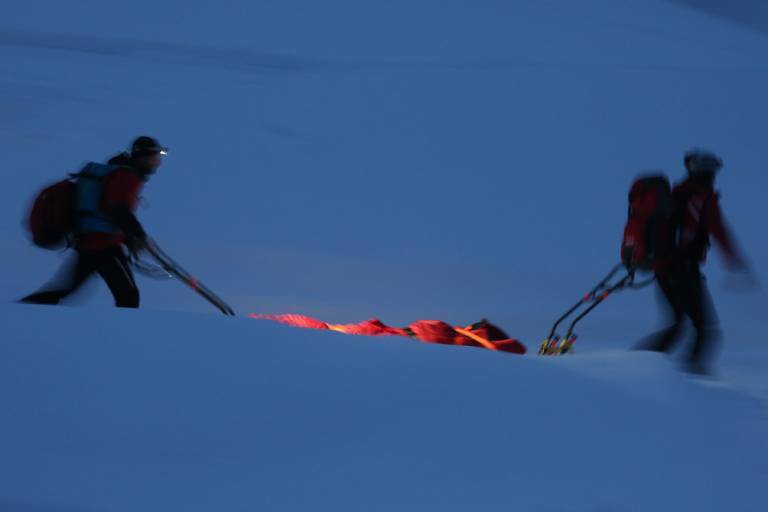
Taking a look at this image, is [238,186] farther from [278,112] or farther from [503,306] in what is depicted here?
[503,306]

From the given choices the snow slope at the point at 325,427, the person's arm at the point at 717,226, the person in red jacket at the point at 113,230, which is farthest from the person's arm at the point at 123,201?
the person's arm at the point at 717,226

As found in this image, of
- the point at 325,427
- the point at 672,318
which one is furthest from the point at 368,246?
the point at 325,427

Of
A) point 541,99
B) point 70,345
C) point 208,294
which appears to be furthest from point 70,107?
point 70,345

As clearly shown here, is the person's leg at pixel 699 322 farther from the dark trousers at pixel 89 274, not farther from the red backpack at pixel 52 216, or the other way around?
the red backpack at pixel 52 216

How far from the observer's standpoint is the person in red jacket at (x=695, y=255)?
429cm

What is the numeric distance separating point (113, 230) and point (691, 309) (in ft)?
7.33

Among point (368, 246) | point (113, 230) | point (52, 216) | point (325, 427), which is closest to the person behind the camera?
point (325, 427)

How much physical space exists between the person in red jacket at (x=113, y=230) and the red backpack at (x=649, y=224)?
5.97ft

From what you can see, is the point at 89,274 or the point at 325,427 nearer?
the point at 325,427

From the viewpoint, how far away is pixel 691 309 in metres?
4.34

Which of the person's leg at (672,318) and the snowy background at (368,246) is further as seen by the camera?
the person's leg at (672,318)

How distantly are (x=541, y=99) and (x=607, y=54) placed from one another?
8.66 feet

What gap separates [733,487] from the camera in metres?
3.04

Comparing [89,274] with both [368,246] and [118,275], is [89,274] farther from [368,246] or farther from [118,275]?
[368,246]
